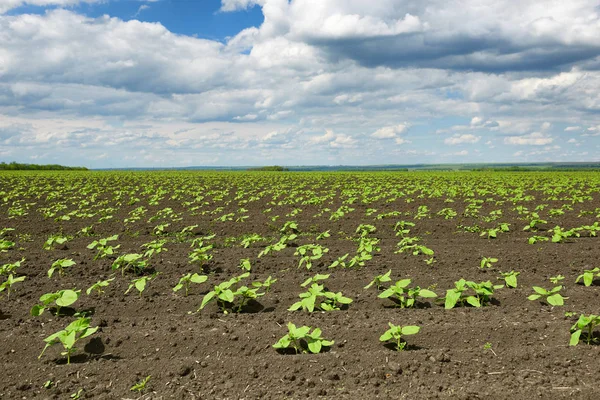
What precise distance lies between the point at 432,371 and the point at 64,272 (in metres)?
6.10

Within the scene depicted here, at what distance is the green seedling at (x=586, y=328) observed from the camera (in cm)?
393

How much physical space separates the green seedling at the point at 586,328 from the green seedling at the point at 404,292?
53.6 inches

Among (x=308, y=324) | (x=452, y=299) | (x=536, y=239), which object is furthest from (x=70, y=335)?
(x=536, y=239)

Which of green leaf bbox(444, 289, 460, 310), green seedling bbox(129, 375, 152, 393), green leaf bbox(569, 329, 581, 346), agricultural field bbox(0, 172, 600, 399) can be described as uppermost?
green leaf bbox(444, 289, 460, 310)

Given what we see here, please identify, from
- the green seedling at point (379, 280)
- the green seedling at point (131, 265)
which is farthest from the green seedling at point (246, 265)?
the green seedling at point (379, 280)

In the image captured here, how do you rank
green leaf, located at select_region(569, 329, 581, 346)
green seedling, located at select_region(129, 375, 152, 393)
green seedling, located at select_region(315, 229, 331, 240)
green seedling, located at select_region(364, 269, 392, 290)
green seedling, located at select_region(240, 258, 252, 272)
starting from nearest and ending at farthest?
green seedling, located at select_region(129, 375, 152, 393), green leaf, located at select_region(569, 329, 581, 346), green seedling, located at select_region(364, 269, 392, 290), green seedling, located at select_region(240, 258, 252, 272), green seedling, located at select_region(315, 229, 331, 240)

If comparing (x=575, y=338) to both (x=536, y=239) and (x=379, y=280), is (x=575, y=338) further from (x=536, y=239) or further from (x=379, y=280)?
(x=536, y=239)

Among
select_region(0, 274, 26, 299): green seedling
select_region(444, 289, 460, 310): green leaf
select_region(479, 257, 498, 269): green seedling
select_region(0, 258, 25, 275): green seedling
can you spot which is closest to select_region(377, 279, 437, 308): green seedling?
select_region(444, 289, 460, 310): green leaf

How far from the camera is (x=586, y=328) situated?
4402mm

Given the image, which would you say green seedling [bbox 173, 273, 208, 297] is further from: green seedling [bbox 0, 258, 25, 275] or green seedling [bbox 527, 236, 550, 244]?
green seedling [bbox 527, 236, 550, 244]

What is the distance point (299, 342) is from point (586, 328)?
285 centimetres

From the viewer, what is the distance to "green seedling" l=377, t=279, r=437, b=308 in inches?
197

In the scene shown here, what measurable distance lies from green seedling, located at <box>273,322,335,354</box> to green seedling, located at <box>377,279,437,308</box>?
1.10 meters

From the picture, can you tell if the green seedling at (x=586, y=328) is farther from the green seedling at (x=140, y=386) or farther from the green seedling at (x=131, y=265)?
the green seedling at (x=131, y=265)
